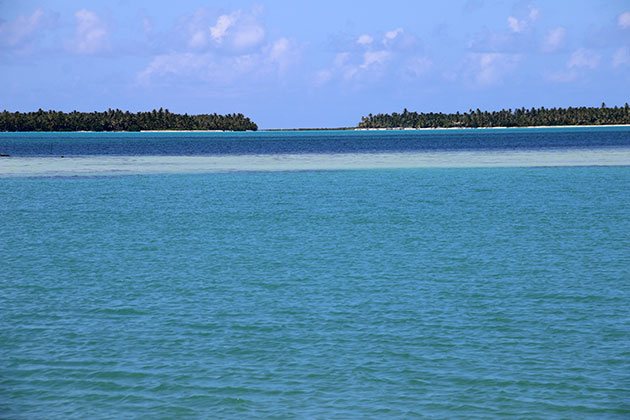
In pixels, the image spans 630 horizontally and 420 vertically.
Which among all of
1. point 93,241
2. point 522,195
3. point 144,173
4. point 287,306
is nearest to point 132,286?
point 287,306

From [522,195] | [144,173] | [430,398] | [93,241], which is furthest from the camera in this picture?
[144,173]

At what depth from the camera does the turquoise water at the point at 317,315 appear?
14.2 metres

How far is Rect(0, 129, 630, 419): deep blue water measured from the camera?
1415 centimetres

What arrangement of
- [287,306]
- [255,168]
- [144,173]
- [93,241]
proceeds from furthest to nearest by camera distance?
1. [255,168]
2. [144,173]
3. [93,241]
4. [287,306]

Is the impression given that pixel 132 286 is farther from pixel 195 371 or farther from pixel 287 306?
pixel 195 371

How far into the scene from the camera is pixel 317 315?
63.9ft

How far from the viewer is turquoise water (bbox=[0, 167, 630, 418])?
14164 mm

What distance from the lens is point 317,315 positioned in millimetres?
19469

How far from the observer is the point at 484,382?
48.0 feet

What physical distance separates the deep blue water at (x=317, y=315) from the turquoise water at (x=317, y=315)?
0.06m

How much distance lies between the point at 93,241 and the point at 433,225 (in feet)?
44.8

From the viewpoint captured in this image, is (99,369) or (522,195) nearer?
(99,369)

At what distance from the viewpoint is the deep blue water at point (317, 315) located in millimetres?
14148

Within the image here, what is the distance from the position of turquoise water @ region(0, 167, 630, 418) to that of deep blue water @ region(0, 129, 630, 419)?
0.06 metres
